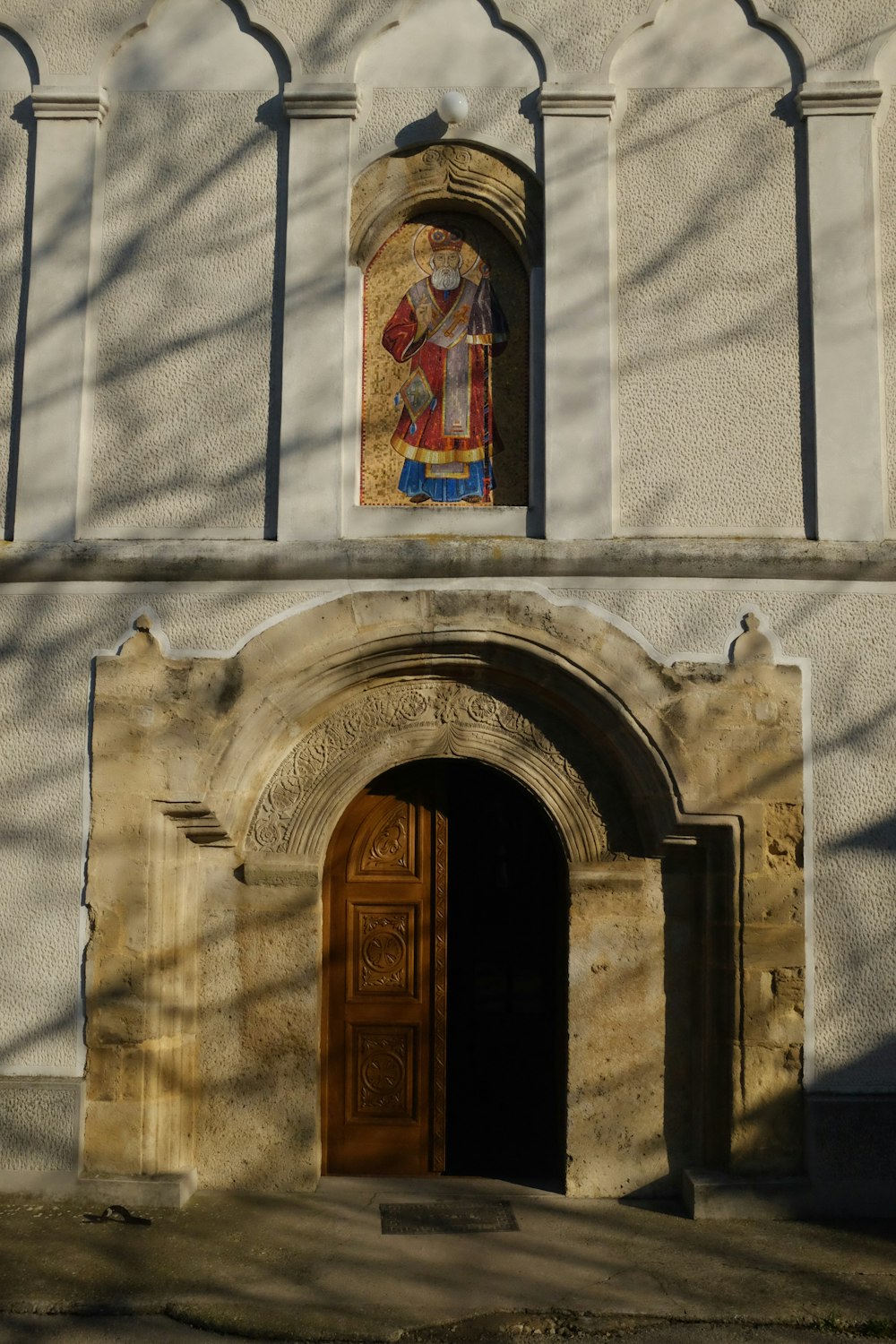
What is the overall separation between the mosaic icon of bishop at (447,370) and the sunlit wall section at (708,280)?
0.72m

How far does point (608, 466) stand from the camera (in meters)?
6.48

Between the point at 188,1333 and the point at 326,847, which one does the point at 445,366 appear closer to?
the point at 326,847

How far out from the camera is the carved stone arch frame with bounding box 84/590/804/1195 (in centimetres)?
626

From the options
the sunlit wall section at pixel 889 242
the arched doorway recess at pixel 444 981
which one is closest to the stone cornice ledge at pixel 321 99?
the sunlit wall section at pixel 889 242

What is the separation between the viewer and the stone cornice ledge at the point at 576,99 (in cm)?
664

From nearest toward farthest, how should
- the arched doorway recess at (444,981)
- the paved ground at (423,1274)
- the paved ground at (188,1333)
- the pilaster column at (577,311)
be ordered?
1. the paved ground at (188,1333)
2. the paved ground at (423,1274)
3. the pilaster column at (577,311)
4. the arched doorway recess at (444,981)

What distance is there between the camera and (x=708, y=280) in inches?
260

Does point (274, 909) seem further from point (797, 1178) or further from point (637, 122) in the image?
point (637, 122)

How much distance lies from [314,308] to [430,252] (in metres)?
0.75

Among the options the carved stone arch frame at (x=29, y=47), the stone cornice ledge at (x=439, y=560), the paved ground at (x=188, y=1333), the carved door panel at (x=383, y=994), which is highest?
the carved stone arch frame at (x=29, y=47)

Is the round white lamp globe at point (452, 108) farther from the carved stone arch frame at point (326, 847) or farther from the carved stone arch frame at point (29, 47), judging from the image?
the carved stone arch frame at point (326, 847)

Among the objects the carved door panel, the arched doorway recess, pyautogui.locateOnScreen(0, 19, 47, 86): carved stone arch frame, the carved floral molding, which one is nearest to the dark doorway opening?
the arched doorway recess

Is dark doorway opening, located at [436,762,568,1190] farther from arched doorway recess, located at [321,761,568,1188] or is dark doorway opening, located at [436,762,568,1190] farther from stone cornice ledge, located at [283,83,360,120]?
stone cornice ledge, located at [283,83,360,120]

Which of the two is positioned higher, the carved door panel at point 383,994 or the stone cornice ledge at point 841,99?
the stone cornice ledge at point 841,99
